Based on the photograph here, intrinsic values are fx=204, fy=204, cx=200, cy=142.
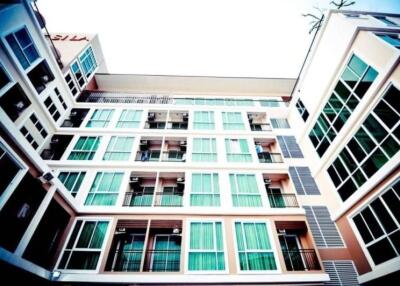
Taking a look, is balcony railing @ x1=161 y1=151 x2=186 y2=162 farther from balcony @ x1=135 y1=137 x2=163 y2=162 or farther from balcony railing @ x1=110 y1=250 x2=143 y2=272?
balcony railing @ x1=110 y1=250 x2=143 y2=272

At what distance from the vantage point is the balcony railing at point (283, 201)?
37.4 ft

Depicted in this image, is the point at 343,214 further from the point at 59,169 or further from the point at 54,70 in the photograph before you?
the point at 54,70

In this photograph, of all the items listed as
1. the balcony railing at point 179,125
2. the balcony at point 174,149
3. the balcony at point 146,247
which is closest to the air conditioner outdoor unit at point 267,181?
the balcony at point 174,149

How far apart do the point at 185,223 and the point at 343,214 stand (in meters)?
7.78

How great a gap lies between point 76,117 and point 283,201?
55.0 ft

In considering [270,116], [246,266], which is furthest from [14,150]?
[270,116]

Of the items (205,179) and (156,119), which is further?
(156,119)

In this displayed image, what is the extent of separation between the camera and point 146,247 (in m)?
9.15

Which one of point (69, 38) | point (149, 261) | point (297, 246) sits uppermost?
point (69, 38)

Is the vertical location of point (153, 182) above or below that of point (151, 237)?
above

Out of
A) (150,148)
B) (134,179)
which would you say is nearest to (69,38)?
(150,148)

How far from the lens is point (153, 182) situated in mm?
13039

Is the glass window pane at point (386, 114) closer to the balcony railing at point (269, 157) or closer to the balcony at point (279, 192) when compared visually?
the balcony at point (279, 192)

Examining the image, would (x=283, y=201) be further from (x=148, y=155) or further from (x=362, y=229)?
(x=148, y=155)
